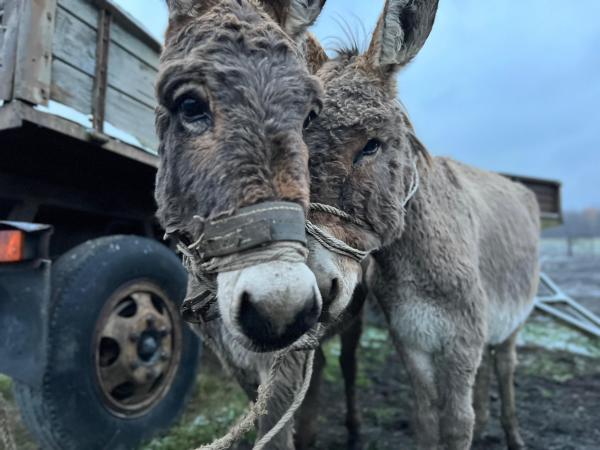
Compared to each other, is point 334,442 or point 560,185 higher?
point 560,185

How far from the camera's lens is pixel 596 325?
19.5 ft

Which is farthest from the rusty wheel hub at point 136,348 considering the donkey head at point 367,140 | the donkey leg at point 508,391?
the donkey leg at point 508,391

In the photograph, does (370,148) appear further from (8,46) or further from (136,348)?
(136,348)

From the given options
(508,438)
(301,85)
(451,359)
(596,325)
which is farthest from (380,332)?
(301,85)

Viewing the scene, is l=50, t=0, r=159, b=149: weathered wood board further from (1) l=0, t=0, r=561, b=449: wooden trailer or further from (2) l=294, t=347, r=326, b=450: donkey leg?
(2) l=294, t=347, r=326, b=450: donkey leg

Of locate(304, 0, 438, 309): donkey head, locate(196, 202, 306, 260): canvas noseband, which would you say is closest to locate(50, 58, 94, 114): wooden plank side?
locate(304, 0, 438, 309): donkey head

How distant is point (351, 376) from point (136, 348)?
73.3 inches

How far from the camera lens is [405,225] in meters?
2.13

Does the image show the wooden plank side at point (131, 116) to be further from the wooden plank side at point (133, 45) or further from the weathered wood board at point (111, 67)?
the wooden plank side at point (133, 45)

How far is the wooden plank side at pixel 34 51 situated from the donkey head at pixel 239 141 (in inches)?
35.2

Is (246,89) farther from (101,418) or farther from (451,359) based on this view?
(101,418)

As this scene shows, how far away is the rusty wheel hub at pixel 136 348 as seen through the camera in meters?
2.49

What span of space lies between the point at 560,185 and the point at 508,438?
228 inches

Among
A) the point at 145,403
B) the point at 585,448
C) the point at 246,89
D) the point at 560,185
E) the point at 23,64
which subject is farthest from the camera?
the point at 560,185
